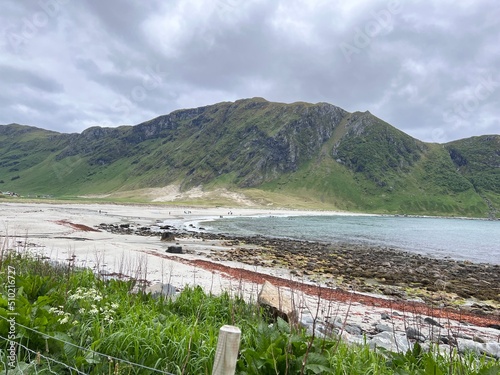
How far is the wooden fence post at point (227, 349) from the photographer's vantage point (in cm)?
296

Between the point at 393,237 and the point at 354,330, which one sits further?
the point at 393,237

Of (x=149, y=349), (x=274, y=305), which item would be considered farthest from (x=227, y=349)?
(x=274, y=305)

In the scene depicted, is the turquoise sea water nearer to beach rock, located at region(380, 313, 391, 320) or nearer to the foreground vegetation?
beach rock, located at region(380, 313, 391, 320)

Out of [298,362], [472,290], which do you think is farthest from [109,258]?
[472,290]

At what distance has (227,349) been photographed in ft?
9.84

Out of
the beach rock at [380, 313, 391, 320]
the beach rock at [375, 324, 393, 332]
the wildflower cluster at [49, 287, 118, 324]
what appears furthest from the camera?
the beach rock at [380, 313, 391, 320]

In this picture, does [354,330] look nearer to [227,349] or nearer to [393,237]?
[227,349]

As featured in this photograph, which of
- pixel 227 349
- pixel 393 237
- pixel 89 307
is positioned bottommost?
Result: pixel 393 237

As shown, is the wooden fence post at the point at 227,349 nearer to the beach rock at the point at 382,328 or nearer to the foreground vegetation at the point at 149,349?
the foreground vegetation at the point at 149,349

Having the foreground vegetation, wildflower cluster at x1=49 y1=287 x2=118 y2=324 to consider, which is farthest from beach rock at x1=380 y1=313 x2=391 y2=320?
wildflower cluster at x1=49 y1=287 x2=118 y2=324

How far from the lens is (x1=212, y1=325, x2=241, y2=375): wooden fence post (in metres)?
2.96

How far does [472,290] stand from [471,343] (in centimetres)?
1423

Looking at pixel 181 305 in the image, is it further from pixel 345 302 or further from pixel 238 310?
pixel 345 302

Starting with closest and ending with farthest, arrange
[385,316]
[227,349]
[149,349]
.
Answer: [227,349]
[149,349]
[385,316]
